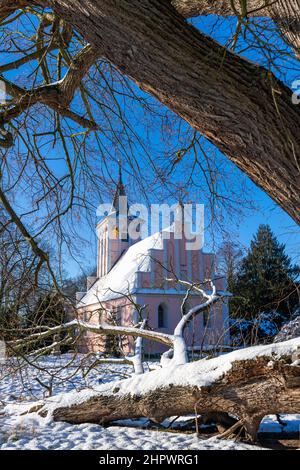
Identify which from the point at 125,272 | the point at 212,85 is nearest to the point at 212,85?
the point at 212,85

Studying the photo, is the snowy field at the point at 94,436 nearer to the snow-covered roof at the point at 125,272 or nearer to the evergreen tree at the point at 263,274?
the evergreen tree at the point at 263,274

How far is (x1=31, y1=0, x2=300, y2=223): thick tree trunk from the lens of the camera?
2424mm

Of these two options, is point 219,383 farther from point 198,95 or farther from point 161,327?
point 161,327

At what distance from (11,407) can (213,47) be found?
6.55 meters

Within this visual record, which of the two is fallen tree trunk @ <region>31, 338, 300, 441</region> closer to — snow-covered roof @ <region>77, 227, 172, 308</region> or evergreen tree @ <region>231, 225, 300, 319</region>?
evergreen tree @ <region>231, 225, 300, 319</region>

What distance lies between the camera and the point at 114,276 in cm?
3244

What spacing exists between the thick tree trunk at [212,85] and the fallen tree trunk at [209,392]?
8.85 feet

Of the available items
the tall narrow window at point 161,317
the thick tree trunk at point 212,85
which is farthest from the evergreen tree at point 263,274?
the thick tree trunk at point 212,85

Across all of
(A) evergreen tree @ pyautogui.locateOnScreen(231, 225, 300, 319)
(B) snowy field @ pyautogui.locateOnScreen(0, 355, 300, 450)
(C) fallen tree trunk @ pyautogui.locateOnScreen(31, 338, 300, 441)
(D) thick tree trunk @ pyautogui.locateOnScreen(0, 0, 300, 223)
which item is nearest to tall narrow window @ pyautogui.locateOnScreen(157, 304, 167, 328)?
(A) evergreen tree @ pyautogui.locateOnScreen(231, 225, 300, 319)

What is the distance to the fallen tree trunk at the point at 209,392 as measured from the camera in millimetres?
4746

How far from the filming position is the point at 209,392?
5.16 meters

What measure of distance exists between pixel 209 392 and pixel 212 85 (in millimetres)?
3777

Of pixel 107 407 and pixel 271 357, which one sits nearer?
pixel 271 357
